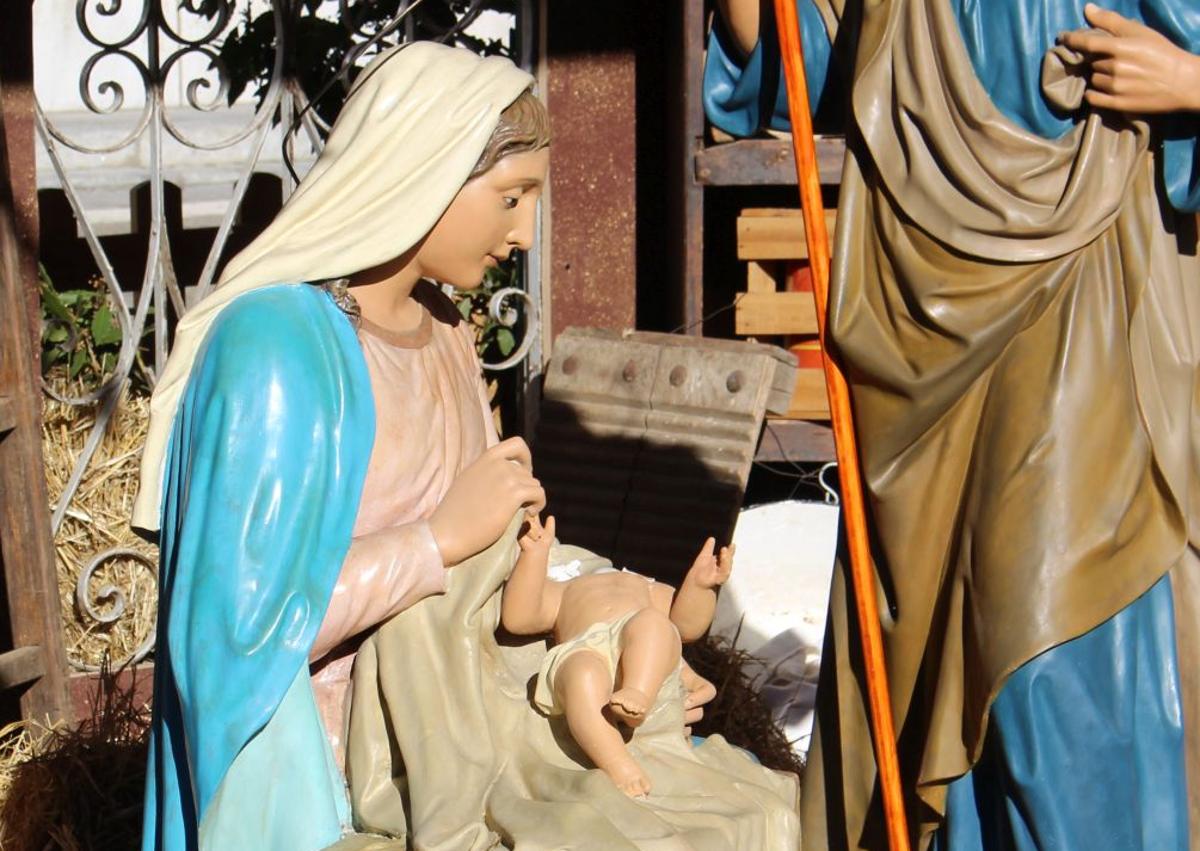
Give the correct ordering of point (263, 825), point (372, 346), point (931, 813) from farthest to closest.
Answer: point (931, 813)
point (372, 346)
point (263, 825)

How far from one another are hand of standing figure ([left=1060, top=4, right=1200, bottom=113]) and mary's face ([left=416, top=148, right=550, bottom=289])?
85cm

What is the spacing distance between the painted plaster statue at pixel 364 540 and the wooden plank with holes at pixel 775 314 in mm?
3181

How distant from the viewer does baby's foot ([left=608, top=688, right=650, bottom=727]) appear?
10.2 ft

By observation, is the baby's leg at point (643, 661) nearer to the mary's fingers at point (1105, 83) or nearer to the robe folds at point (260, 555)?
the robe folds at point (260, 555)

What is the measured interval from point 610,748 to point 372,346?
2.28 feet

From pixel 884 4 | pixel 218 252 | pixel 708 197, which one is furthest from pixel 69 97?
pixel 884 4

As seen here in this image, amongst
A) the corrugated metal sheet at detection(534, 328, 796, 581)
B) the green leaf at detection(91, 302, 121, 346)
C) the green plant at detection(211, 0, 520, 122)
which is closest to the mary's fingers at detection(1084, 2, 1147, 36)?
the corrugated metal sheet at detection(534, 328, 796, 581)

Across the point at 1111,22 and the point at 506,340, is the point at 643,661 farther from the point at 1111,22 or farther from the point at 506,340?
the point at 506,340

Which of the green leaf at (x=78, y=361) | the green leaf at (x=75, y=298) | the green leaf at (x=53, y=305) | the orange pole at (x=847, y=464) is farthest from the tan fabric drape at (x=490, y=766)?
the green leaf at (x=75, y=298)

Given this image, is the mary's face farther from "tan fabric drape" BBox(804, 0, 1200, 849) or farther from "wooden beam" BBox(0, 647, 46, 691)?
"wooden beam" BBox(0, 647, 46, 691)

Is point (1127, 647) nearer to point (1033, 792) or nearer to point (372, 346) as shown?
point (1033, 792)

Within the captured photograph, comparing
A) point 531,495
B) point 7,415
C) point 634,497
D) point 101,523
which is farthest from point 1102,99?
point 101,523

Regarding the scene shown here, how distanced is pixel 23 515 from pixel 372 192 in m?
2.24

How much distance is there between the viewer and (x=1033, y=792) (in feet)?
10.7
